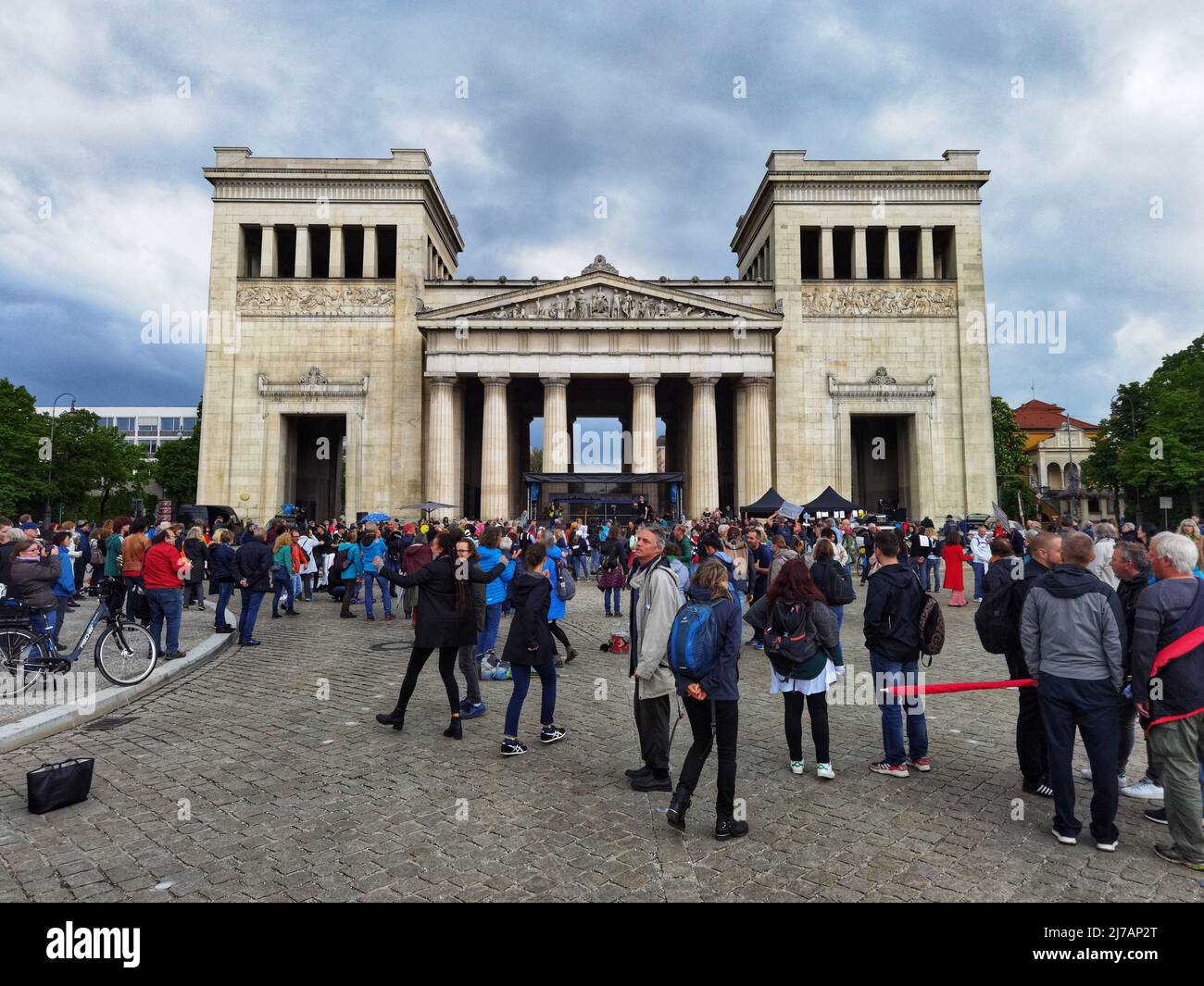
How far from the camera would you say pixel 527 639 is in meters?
6.88

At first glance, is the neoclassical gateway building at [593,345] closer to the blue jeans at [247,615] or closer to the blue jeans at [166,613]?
the blue jeans at [247,615]

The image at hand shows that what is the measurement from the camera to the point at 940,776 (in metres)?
6.38

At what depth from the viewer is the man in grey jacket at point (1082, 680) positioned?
4965 mm

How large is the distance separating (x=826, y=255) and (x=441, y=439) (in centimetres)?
2495

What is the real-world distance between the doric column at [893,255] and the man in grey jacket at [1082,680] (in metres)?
41.9

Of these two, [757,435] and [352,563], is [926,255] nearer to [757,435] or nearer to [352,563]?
[757,435]

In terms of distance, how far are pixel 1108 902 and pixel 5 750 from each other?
9.35 metres

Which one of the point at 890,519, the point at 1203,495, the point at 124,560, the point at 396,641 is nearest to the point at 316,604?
the point at 396,641

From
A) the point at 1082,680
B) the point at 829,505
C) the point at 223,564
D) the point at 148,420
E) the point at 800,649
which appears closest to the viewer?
the point at 1082,680

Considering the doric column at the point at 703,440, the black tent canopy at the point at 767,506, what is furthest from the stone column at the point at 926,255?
the black tent canopy at the point at 767,506

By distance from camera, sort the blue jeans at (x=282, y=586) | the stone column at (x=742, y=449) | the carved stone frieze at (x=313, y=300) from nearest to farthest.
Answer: the blue jeans at (x=282, y=586) → the stone column at (x=742, y=449) → the carved stone frieze at (x=313, y=300)

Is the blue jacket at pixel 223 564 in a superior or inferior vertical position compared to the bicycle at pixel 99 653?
superior

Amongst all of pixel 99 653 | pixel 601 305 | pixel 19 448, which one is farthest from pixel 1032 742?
pixel 19 448
